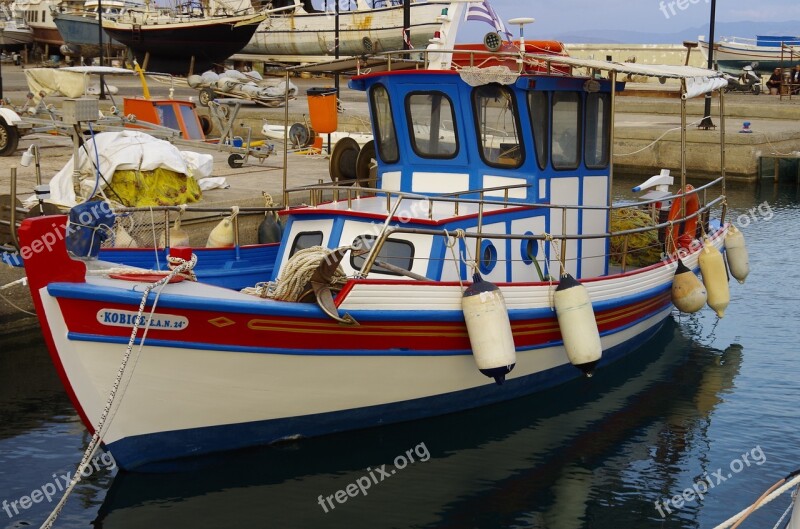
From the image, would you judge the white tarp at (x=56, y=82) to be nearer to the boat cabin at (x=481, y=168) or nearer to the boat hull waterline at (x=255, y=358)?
the boat cabin at (x=481, y=168)

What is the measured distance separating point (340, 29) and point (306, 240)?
132 feet

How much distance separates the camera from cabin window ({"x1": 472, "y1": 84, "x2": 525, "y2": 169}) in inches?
400

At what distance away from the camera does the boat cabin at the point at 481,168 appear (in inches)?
388

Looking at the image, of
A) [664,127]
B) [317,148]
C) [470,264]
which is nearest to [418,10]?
[664,127]

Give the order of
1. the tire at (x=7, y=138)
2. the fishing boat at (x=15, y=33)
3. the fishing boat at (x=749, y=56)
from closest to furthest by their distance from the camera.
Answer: the tire at (x=7, y=138), the fishing boat at (x=749, y=56), the fishing boat at (x=15, y=33)

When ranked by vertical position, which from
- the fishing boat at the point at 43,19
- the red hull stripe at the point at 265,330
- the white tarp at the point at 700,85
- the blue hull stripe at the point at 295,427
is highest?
the fishing boat at the point at 43,19

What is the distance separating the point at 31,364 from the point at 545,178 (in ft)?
19.6

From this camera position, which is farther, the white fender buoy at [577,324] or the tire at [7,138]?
the tire at [7,138]

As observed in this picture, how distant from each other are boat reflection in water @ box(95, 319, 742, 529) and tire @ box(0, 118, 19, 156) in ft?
35.9

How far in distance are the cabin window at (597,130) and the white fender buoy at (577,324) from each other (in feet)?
7.08

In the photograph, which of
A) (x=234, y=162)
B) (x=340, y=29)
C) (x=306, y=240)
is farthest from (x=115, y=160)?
(x=340, y=29)

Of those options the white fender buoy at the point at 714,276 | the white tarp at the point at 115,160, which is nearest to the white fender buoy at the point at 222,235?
the white tarp at the point at 115,160

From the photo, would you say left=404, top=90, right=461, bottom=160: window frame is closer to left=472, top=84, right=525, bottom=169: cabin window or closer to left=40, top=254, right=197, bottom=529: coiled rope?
left=472, top=84, right=525, bottom=169: cabin window

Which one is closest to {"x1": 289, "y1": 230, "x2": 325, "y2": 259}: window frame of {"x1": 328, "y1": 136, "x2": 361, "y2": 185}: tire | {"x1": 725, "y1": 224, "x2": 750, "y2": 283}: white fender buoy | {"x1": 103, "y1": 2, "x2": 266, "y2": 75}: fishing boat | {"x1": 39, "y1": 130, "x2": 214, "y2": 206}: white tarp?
{"x1": 328, "y1": 136, "x2": 361, "y2": 185}: tire
